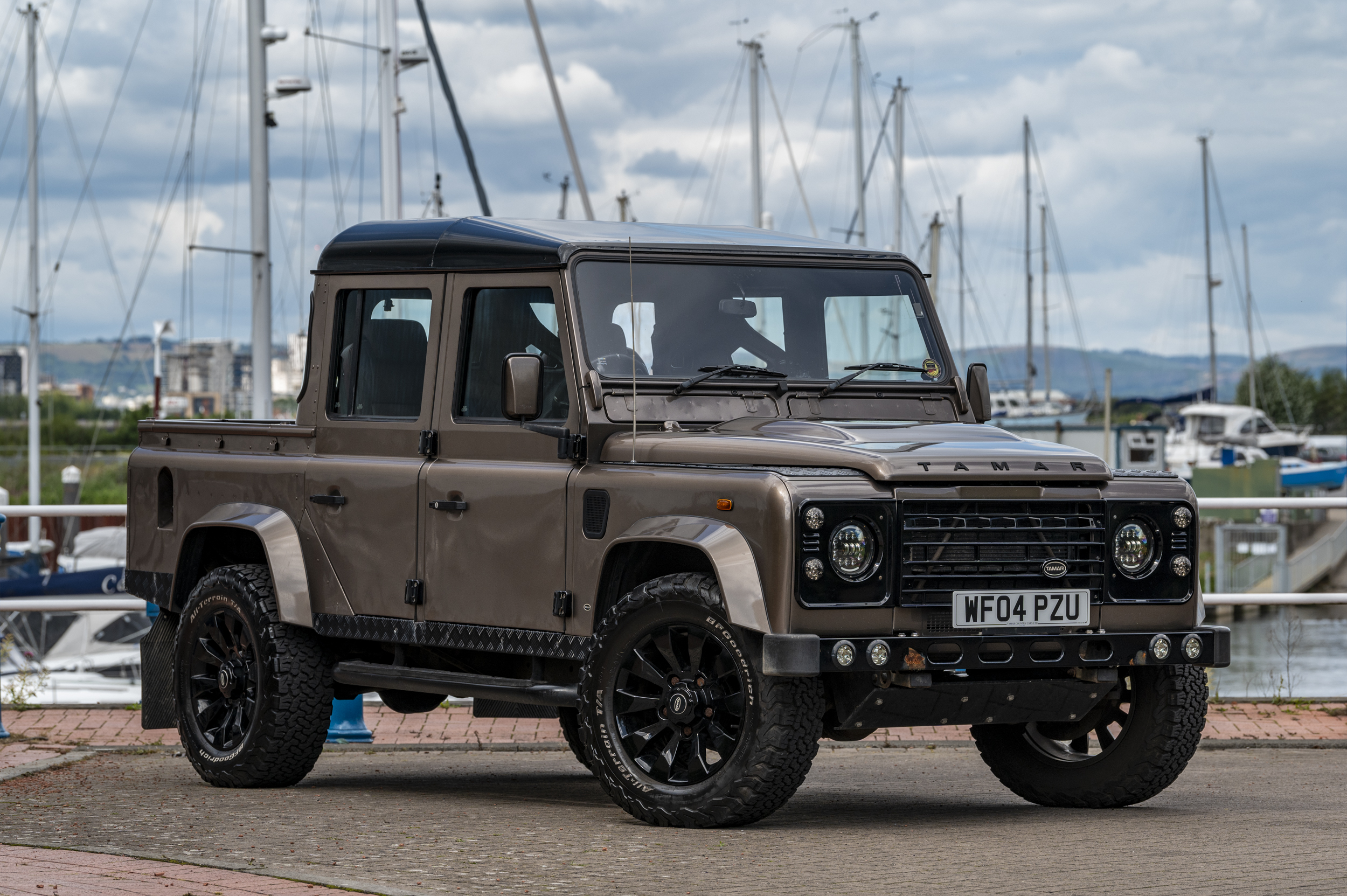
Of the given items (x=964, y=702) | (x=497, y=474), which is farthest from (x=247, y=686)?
(x=964, y=702)

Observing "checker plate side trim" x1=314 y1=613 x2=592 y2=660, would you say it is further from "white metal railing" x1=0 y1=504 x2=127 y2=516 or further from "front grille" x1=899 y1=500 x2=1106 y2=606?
"white metal railing" x1=0 y1=504 x2=127 y2=516

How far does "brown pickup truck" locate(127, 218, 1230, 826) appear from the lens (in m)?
7.09

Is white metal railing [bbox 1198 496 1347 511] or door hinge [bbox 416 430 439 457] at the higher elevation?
door hinge [bbox 416 430 439 457]

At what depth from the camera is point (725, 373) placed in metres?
8.19

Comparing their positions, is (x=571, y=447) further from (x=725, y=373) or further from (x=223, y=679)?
(x=223, y=679)

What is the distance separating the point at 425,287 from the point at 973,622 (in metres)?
3.14

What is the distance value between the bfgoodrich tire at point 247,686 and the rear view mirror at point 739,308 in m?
2.59

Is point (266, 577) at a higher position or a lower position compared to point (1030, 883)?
higher

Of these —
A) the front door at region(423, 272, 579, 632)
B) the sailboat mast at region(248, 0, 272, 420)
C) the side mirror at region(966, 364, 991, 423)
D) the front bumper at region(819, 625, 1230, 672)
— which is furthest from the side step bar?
the sailboat mast at region(248, 0, 272, 420)

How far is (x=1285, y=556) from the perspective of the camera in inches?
1705

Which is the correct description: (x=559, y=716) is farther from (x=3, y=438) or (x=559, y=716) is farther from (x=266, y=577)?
(x=3, y=438)

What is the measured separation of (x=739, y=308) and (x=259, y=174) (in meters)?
15.7

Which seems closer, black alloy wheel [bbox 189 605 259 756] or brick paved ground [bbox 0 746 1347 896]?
brick paved ground [bbox 0 746 1347 896]

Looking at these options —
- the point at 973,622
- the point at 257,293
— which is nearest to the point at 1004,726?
the point at 973,622
